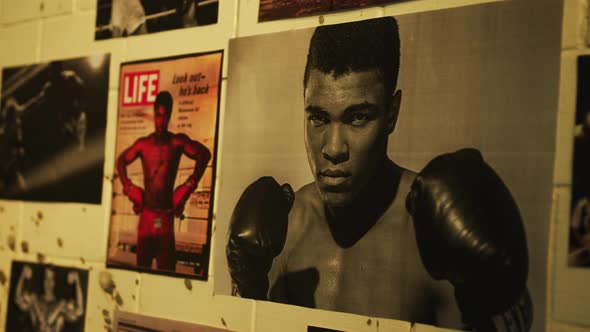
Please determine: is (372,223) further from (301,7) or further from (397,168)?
(301,7)

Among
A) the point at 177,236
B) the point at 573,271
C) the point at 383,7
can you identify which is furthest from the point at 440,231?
the point at 177,236

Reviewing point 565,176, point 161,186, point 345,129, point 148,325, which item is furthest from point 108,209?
point 565,176

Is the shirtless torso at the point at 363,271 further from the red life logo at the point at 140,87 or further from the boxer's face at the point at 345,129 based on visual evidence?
the red life logo at the point at 140,87

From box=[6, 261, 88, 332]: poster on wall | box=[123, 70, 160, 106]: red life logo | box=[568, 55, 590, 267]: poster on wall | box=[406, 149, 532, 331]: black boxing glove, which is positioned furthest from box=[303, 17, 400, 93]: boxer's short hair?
box=[6, 261, 88, 332]: poster on wall

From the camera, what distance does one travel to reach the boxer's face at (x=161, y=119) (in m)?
1.37

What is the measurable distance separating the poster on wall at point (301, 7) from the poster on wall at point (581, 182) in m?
0.37

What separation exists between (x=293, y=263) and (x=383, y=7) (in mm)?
509

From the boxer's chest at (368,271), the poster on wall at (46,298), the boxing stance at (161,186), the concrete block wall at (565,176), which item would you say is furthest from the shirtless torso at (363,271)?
the poster on wall at (46,298)

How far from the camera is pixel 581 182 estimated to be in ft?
2.99

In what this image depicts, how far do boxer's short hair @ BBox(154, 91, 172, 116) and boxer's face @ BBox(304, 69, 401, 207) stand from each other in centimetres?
36

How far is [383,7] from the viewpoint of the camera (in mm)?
1113

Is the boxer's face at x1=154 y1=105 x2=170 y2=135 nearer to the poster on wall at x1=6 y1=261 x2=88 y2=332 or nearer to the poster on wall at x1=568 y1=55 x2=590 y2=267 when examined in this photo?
the poster on wall at x1=6 y1=261 x2=88 y2=332

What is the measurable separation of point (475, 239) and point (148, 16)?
0.90m

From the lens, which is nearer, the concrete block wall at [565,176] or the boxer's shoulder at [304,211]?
the concrete block wall at [565,176]
